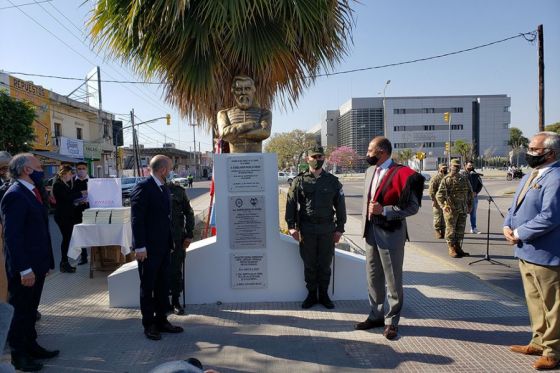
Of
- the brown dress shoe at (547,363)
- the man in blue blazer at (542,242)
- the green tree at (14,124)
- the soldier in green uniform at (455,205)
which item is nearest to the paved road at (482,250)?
the soldier in green uniform at (455,205)

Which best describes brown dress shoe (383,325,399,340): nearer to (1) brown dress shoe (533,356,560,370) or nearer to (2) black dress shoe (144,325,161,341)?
(1) brown dress shoe (533,356,560,370)

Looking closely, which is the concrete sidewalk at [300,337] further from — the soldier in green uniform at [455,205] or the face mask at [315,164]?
the soldier in green uniform at [455,205]

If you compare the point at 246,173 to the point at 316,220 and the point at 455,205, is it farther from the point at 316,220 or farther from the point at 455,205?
the point at 455,205

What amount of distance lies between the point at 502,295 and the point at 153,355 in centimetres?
445

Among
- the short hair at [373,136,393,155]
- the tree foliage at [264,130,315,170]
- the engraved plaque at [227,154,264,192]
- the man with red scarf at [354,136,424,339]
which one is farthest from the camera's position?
the tree foliage at [264,130,315,170]

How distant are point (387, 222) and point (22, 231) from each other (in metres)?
3.37

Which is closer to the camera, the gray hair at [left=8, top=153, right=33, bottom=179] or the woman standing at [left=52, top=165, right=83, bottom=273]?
the gray hair at [left=8, top=153, right=33, bottom=179]

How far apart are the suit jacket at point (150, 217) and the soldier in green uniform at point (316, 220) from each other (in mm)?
1505

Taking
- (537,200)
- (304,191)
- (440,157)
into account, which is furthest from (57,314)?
(440,157)

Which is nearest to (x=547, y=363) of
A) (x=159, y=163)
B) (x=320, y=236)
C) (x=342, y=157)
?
(x=320, y=236)

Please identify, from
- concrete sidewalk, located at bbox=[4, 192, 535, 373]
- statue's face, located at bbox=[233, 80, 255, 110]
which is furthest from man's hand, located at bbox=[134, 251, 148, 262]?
statue's face, located at bbox=[233, 80, 255, 110]

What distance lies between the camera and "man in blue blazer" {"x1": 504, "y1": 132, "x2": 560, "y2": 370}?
3539 mm

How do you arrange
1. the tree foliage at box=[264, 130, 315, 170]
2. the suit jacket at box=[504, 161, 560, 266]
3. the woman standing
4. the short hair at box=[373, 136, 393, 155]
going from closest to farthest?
the suit jacket at box=[504, 161, 560, 266]
the short hair at box=[373, 136, 393, 155]
the woman standing
the tree foliage at box=[264, 130, 315, 170]

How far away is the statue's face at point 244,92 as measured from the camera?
20.4 feet
